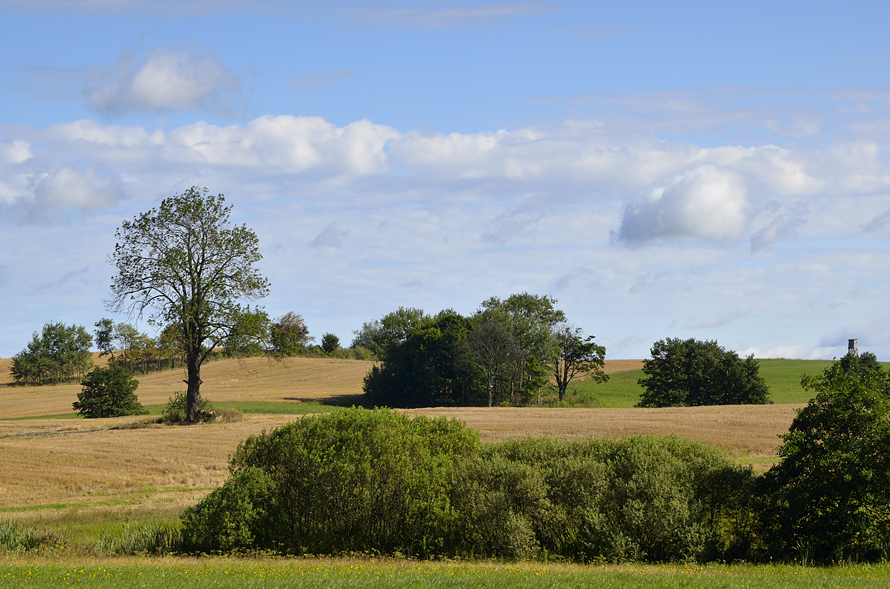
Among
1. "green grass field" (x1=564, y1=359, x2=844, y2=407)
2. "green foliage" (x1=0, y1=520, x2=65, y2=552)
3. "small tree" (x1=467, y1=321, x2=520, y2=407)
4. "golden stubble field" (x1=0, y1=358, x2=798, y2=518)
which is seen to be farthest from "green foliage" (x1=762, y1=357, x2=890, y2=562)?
"small tree" (x1=467, y1=321, x2=520, y2=407)

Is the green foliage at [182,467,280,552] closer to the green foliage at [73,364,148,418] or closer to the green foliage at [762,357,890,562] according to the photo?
the green foliage at [762,357,890,562]

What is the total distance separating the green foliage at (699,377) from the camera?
2872 inches

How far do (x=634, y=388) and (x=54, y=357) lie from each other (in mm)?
92568

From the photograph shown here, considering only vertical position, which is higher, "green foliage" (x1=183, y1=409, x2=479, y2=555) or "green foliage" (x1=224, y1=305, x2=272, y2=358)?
"green foliage" (x1=224, y1=305, x2=272, y2=358)

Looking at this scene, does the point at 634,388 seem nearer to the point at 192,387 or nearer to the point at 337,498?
the point at 192,387

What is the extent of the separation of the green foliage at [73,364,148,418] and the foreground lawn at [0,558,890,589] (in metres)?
42.8

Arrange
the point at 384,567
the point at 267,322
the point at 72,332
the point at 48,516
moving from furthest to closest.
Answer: the point at 72,332, the point at 267,322, the point at 48,516, the point at 384,567

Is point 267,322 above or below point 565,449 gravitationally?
above

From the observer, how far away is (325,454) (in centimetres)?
1981

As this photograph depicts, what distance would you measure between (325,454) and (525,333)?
6727 centimetres

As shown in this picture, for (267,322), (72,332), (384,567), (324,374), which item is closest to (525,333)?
(324,374)

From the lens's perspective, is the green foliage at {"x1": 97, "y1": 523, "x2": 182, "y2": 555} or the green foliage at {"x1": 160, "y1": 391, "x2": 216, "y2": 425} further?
the green foliage at {"x1": 160, "y1": 391, "x2": 216, "y2": 425}

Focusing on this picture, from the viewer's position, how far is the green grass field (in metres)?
79.1

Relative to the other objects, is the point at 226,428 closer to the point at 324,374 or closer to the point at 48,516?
the point at 48,516
